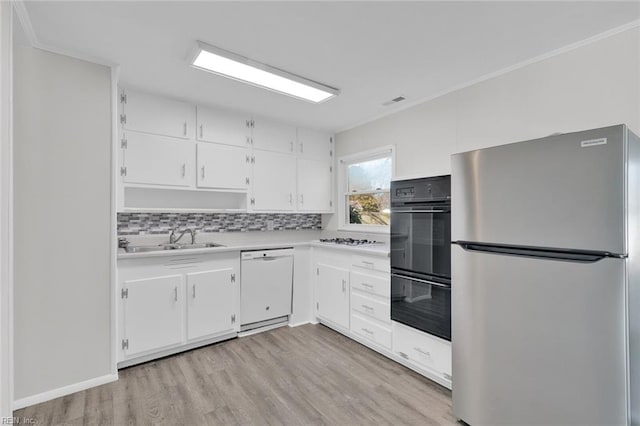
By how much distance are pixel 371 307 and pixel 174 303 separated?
179 centimetres

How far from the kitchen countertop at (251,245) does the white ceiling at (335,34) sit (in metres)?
1.46

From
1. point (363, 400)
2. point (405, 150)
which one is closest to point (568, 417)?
point (363, 400)

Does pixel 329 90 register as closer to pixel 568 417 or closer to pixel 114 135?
pixel 114 135

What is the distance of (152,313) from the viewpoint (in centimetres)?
267

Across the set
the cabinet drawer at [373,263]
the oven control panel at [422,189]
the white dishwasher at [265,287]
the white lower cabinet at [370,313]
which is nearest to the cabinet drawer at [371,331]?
the white lower cabinet at [370,313]

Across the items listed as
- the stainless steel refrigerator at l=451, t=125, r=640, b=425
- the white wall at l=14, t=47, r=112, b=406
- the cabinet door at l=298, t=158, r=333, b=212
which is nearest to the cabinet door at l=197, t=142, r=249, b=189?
the cabinet door at l=298, t=158, r=333, b=212

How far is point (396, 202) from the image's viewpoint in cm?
265

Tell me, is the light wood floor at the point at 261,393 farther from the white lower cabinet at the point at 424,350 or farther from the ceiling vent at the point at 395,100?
the ceiling vent at the point at 395,100

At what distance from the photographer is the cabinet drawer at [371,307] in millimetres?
2755

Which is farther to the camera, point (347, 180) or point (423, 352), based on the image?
point (347, 180)

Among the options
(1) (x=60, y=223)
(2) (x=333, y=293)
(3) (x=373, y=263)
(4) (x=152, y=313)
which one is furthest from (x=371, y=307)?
(1) (x=60, y=223)

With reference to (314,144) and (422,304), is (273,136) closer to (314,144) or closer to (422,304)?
(314,144)

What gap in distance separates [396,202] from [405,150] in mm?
814
